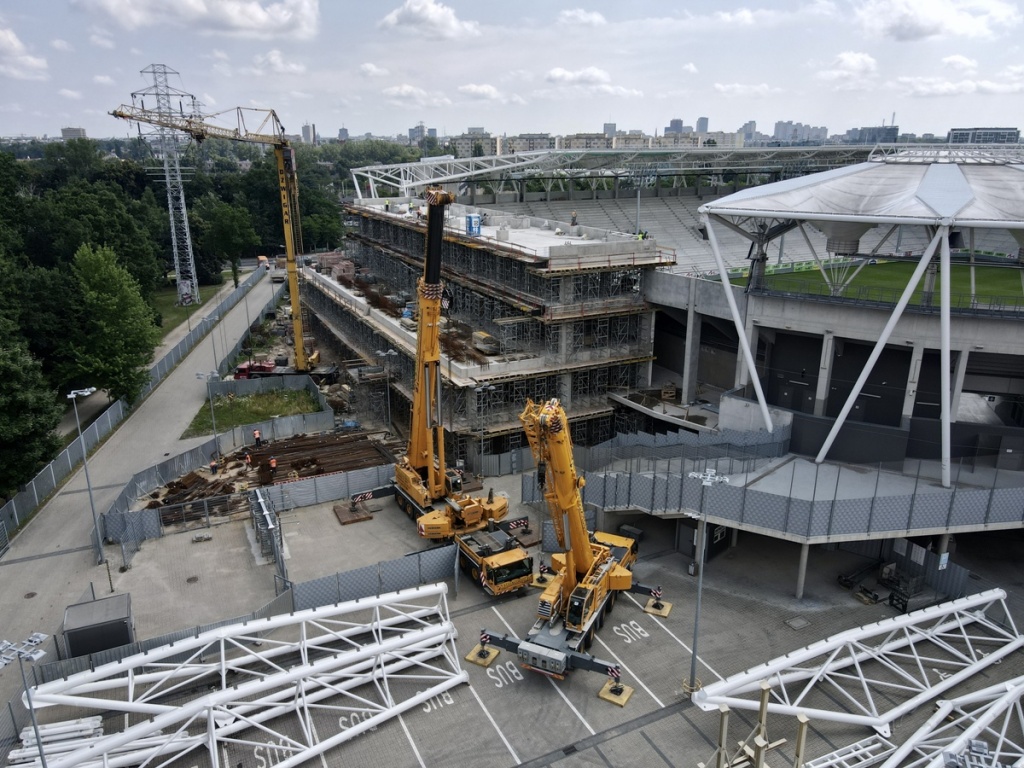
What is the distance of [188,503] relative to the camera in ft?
111

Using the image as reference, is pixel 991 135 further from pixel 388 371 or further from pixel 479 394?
pixel 388 371

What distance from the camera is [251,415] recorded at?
48.7 metres

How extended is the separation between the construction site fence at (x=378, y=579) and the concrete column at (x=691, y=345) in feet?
59.8

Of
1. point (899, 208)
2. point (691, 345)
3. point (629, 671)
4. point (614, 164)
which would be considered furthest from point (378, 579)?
point (614, 164)

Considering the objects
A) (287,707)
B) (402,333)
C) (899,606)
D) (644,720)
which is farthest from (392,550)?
(899,606)

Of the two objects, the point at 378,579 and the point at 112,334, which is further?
the point at 112,334

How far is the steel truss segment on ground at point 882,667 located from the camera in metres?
20.7

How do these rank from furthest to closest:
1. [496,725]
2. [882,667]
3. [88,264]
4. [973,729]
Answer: [88,264]
[882,667]
[496,725]
[973,729]

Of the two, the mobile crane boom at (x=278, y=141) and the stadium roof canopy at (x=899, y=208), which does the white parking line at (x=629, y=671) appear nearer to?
the stadium roof canopy at (x=899, y=208)

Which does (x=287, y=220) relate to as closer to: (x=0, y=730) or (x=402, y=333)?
(x=402, y=333)

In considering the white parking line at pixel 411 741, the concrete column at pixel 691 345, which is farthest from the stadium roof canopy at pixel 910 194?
the white parking line at pixel 411 741

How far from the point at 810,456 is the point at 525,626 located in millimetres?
16109

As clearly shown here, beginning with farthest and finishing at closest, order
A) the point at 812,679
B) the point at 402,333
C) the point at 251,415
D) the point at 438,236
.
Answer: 1. the point at 251,415
2. the point at 402,333
3. the point at 438,236
4. the point at 812,679

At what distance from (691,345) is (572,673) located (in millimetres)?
21641
